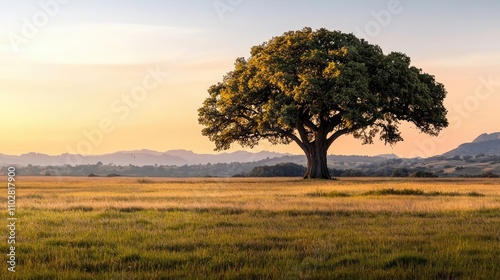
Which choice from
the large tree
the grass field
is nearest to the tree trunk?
the large tree

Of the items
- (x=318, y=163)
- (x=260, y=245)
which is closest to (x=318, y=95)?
(x=318, y=163)

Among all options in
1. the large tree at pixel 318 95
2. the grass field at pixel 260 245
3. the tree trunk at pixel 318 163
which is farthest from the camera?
the tree trunk at pixel 318 163

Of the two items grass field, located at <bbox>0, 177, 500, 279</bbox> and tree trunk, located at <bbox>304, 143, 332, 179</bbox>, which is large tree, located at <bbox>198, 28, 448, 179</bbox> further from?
grass field, located at <bbox>0, 177, 500, 279</bbox>

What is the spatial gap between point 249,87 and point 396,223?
41241 millimetres

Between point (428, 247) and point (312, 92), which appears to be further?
point (312, 92)

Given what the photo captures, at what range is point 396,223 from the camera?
1739 cm

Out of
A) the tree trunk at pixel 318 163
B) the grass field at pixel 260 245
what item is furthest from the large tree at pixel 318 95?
the grass field at pixel 260 245

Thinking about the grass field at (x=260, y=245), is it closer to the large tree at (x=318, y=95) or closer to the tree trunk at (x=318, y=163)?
the large tree at (x=318, y=95)

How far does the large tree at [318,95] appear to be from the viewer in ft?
171

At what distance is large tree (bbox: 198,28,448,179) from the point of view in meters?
52.0

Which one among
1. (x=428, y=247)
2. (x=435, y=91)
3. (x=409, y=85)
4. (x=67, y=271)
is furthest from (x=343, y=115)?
(x=67, y=271)

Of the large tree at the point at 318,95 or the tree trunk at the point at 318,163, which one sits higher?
the large tree at the point at 318,95

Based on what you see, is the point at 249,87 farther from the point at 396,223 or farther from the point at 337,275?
the point at 337,275

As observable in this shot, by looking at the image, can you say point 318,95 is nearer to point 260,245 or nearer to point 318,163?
point 318,163
